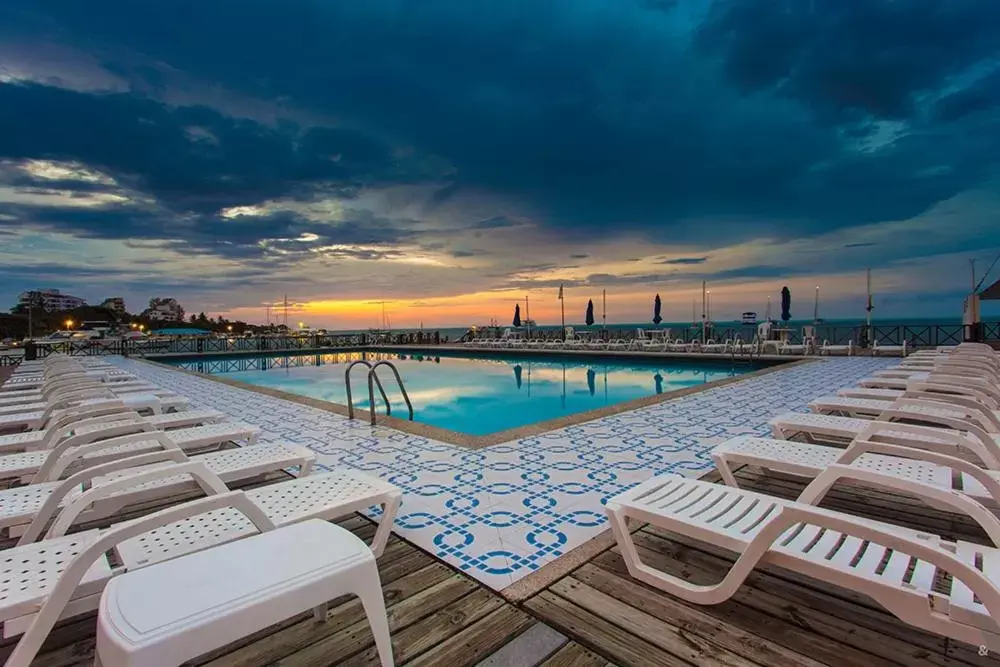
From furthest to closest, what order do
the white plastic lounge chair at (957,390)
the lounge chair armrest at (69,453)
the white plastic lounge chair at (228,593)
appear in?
the white plastic lounge chair at (957,390)
the lounge chair armrest at (69,453)
the white plastic lounge chair at (228,593)

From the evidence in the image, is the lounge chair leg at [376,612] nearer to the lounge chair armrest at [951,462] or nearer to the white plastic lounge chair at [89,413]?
the lounge chair armrest at [951,462]

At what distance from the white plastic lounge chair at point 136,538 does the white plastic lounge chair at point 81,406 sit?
1978mm

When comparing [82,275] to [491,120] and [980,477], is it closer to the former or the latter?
[491,120]

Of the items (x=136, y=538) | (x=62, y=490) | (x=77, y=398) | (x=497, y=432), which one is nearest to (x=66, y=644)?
(x=136, y=538)

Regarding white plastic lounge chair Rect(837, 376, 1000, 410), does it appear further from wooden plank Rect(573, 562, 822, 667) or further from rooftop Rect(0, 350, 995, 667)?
wooden plank Rect(573, 562, 822, 667)

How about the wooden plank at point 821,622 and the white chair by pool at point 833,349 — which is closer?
the wooden plank at point 821,622

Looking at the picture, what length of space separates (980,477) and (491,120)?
40.5 ft

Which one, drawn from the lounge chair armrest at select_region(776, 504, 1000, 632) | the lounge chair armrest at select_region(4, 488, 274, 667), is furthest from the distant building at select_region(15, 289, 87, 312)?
the lounge chair armrest at select_region(776, 504, 1000, 632)

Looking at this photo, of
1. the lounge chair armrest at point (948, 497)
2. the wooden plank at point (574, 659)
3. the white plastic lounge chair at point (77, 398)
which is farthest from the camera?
the white plastic lounge chair at point (77, 398)

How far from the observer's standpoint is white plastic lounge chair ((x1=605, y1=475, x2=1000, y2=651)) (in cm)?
121

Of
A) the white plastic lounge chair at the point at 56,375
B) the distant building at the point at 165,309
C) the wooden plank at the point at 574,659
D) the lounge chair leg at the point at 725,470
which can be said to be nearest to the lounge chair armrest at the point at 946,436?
the lounge chair leg at the point at 725,470

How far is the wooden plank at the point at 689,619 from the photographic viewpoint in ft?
4.59

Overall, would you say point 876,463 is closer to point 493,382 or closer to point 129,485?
point 129,485

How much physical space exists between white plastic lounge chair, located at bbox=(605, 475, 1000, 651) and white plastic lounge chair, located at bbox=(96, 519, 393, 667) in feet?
3.58
